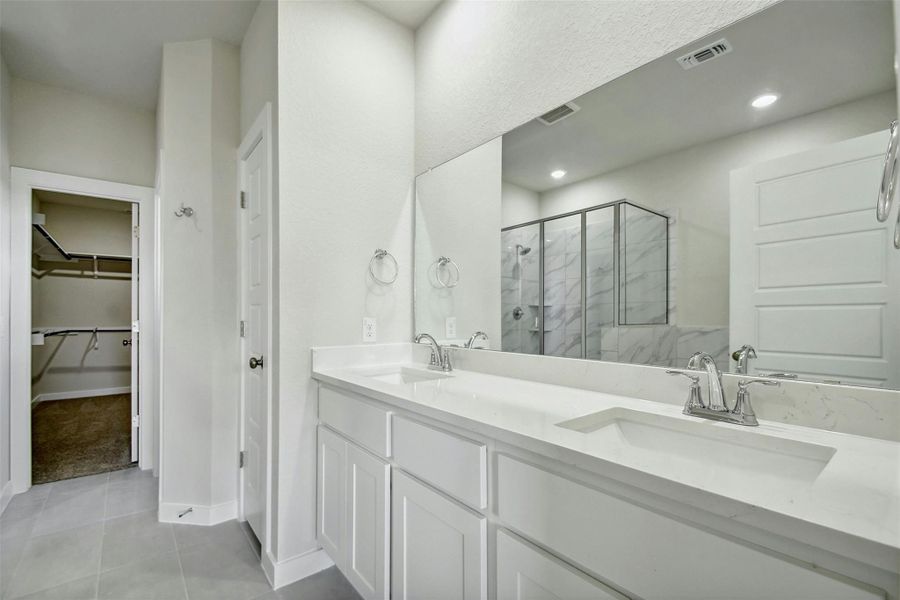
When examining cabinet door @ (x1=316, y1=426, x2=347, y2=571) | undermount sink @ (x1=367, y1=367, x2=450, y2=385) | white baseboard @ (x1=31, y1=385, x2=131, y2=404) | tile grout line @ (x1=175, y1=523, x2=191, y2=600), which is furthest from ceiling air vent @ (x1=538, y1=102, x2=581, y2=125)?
white baseboard @ (x1=31, y1=385, x2=131, y2=404)

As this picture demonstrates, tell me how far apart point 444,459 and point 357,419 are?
0.51 m

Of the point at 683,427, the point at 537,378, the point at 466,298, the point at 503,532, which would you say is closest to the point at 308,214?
the point at 466,298

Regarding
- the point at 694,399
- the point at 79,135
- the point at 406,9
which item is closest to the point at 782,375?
the point at 694,399

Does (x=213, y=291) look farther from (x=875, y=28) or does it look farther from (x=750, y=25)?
(x=875, y=28)

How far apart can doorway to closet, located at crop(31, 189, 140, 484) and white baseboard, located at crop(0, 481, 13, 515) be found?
167 centimetres

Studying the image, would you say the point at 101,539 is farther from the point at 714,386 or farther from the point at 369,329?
the point at 714,386

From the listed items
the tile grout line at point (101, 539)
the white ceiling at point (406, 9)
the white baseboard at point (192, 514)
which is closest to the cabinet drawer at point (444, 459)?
the tile grout line at point (101, 539)

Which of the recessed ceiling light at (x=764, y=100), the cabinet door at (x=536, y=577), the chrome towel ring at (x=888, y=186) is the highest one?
the recessed ceiling light at (x=764, y=100)

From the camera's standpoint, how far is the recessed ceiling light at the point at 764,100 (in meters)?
1.01

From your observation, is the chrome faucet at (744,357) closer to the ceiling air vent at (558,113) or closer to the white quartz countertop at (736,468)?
the white quartz countertop at (736,468)

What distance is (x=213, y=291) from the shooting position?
90.6 inches

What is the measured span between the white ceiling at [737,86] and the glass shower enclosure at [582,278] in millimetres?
191

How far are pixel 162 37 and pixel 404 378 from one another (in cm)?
238

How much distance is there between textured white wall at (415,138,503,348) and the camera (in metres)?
1.80
